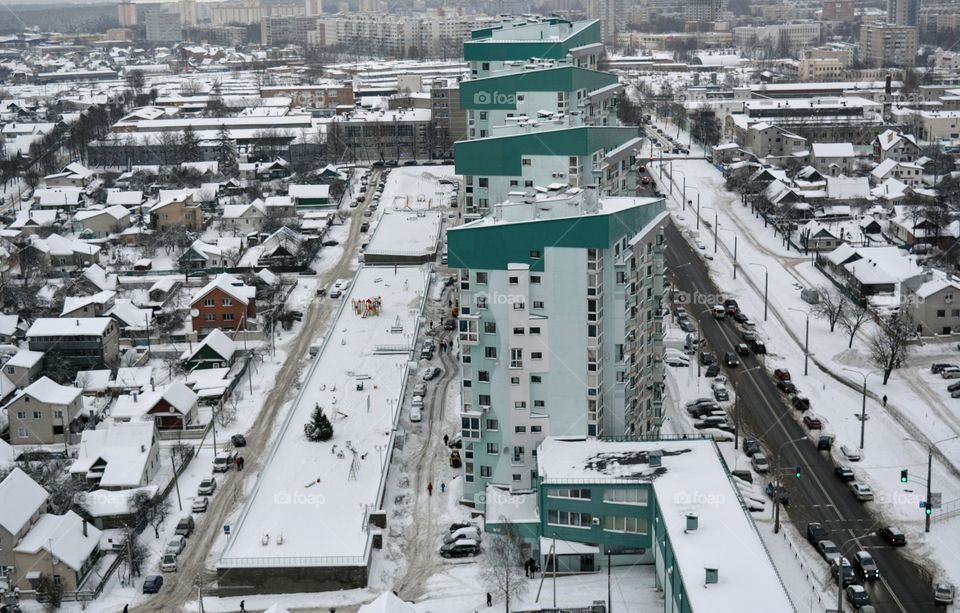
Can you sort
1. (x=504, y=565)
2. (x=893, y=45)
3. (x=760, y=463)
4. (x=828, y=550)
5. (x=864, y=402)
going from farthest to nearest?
(x=893, y=45)
(x=864, y=402)
(x=760, y=463)
(x=828, y=550)
(x=504, y=565)

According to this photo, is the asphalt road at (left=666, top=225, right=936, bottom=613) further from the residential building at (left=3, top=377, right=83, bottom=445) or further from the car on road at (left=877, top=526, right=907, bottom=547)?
the residential building at (left=3, top=377, right=83, bottom=445)

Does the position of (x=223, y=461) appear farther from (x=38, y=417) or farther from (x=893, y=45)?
(x=893, y=45)

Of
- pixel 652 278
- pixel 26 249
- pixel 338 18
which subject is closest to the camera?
pixel 652 278

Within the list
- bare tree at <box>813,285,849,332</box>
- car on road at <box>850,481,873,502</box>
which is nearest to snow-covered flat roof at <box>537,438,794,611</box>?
car on road at <box>850,481,873,502</box>

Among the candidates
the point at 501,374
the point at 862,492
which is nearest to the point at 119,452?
the point at 501,374

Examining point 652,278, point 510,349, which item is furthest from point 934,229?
point 510,349

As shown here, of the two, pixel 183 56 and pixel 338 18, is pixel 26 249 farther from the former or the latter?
pixel 338 18

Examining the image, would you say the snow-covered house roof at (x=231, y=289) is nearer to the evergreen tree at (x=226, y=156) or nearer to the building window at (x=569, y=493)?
the building window at (x=569, y=493)
